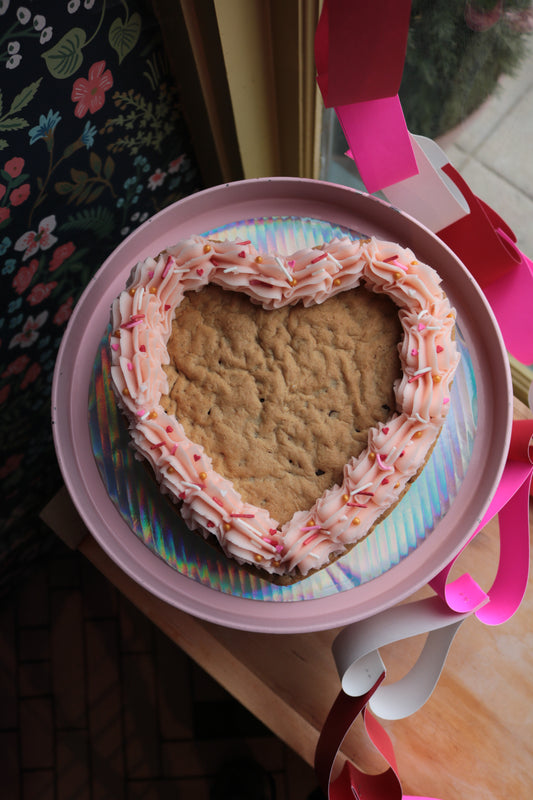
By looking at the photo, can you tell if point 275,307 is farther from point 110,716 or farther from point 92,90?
point 110,716

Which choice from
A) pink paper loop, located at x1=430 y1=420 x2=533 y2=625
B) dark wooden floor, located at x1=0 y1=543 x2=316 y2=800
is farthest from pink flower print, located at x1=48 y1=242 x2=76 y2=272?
dark wooden floor, located at x1=0 y1=543 x2=316 y2=800

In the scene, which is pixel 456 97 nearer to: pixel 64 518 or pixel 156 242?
pixel 156 242

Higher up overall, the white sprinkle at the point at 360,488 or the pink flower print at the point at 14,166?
the pink flower print at the point at 14,166

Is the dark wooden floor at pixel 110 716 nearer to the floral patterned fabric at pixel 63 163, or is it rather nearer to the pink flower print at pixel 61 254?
the floral patterned fabric at pixel 63 163

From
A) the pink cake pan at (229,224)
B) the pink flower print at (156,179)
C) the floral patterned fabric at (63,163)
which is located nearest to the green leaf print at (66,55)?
the floral patterned fabric at (63,163)

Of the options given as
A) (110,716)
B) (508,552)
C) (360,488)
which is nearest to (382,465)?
(360,488)
